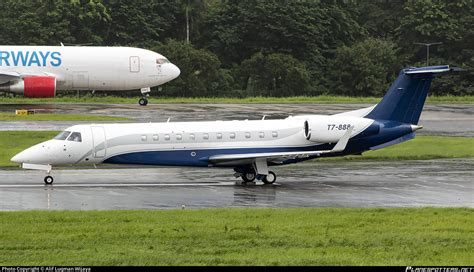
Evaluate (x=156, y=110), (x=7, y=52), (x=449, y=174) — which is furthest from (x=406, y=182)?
(x=7, y=52)

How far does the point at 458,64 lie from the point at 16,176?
5580 cm

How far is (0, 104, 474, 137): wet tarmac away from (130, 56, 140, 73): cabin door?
6.98 ft

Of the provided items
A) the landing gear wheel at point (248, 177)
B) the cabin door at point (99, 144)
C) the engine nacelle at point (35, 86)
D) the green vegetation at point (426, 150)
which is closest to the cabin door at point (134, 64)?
the engine nacelle at point (35, 86)

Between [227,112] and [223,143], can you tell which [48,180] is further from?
[227,112]

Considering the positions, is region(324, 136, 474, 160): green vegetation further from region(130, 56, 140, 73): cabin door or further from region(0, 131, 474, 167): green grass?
region(130, 56, 140, 73): cabin door

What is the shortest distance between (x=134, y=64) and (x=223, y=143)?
27.3m

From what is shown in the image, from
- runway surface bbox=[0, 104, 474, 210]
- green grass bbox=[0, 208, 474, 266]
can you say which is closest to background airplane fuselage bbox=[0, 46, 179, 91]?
runway surface bbox=[0, 104, 474, 210]

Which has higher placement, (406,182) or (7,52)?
(7,52)

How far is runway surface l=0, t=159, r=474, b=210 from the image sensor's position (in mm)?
27250

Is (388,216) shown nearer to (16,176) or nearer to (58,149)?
(58,149)

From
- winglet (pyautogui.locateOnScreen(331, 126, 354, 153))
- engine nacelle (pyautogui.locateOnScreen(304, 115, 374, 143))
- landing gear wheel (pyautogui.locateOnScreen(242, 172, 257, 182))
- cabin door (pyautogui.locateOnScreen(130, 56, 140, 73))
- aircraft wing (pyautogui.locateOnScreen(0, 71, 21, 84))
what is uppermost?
cabin door (pyautogui.locateOnScreen(130, 56, 140, 73))

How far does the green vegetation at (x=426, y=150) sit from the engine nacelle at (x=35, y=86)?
22213 millimetres

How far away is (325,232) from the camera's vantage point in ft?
69.8

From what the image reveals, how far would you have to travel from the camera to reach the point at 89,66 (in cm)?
5778
